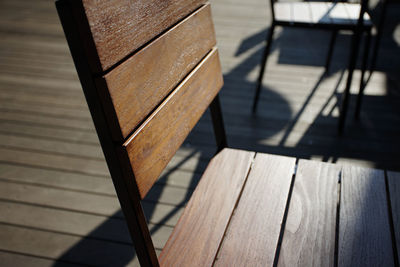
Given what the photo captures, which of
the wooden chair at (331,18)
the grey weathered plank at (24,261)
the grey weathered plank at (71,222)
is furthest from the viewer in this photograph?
the wooden chair at (331,18)

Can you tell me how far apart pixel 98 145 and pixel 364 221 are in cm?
168

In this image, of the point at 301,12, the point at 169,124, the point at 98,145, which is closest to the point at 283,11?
the point at 301,12

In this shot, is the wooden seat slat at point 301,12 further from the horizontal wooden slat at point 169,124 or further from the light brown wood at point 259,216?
the light brown wood at point 259,216

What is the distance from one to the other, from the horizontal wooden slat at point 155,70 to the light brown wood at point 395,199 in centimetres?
59

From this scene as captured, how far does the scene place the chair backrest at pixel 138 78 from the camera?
1.79ft

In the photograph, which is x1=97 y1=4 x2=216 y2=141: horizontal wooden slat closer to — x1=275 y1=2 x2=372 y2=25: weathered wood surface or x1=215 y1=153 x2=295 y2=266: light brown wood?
x1=215 y1=153 x2=295 y2=266: light brown wood

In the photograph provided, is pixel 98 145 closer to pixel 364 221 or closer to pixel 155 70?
pixel 155 70

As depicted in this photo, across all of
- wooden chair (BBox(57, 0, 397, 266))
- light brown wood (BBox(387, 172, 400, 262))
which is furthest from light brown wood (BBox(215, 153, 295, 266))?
light brown wood (BBox(387, 172, 400, 262))

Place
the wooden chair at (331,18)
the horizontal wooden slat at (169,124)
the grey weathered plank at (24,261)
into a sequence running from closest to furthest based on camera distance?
the horizontal wooden slat at (169,124), the grey weathered plank at (24,261), the wooden chair at (331,18)

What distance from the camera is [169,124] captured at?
0.81 metres

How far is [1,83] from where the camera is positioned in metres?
2.90

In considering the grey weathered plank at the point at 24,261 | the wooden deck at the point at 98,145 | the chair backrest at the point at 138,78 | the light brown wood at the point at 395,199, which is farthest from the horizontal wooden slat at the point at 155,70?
the grey weathered plank at the point at 24,261

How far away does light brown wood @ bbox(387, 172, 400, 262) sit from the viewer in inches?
30.0

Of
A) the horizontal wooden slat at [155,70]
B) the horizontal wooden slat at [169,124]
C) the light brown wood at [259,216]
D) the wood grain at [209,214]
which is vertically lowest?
the light brown wood at [259,216]
